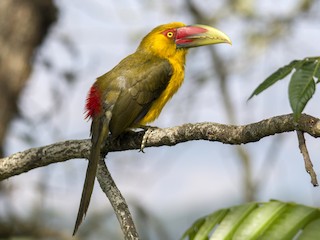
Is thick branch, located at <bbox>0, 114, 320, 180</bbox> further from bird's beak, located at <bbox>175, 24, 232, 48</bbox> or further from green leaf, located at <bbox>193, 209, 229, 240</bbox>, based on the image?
bird's beak, located at <bbox>175, 24, 232, 48</bbox>

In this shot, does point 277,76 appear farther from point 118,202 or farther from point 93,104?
point 93,104

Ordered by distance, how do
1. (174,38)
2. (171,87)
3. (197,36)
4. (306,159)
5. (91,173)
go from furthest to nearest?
(174,38) → (197,36) → (171,87) → (91,173) → (306,159)

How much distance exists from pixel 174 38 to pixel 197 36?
195 mm

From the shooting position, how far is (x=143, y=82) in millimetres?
3760

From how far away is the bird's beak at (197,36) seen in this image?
3.93m

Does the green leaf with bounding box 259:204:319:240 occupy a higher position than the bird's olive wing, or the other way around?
the bird's olive wing

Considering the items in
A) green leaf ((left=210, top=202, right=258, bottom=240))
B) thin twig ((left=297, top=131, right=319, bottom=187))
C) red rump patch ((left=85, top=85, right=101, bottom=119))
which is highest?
red rump patch ((left=85, top=85, right=101, bottom=119))

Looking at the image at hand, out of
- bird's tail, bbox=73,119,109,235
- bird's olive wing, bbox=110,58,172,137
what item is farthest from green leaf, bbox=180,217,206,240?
bird's olive wing, bbox=110,58,172,137

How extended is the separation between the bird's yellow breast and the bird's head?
0.05m

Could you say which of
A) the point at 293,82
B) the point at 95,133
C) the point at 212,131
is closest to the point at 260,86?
the point at 293,82

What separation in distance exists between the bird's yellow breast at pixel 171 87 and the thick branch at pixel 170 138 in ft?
1.01

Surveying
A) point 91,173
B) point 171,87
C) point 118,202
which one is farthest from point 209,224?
point 171,87

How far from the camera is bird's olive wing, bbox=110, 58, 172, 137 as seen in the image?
3525mm

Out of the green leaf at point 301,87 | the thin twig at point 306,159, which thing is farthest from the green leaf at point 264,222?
the green leaf at point 301,87
